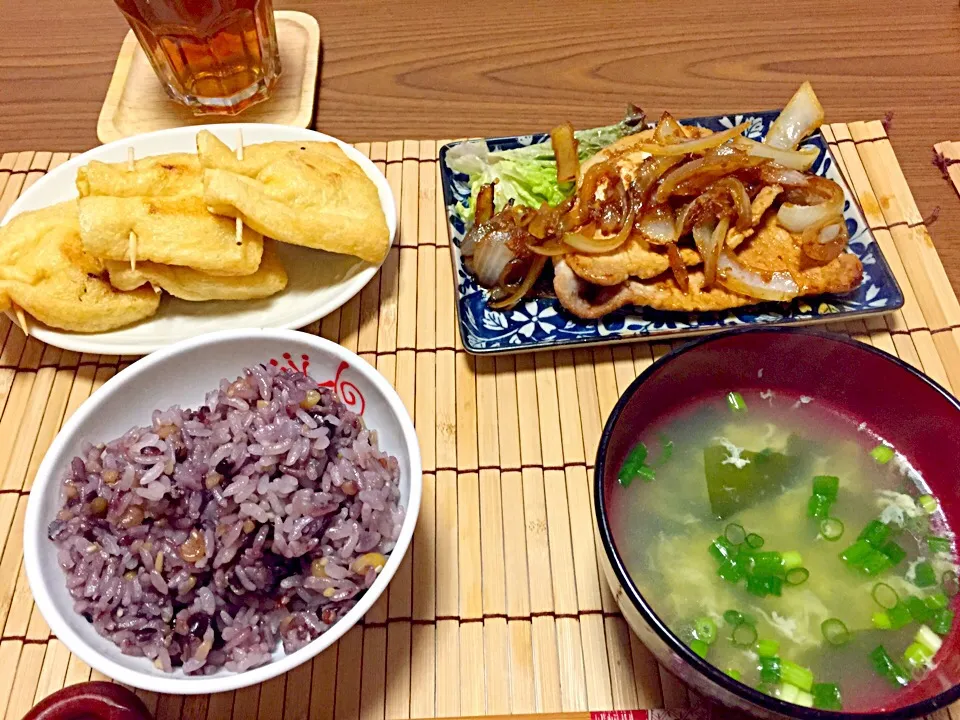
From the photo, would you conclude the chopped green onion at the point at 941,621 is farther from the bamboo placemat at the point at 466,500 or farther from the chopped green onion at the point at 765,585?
the bamboo placemat at the point at 466,500

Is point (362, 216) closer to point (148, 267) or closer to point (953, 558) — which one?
point (148, 267)

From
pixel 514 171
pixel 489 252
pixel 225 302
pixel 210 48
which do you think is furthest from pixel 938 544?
pixel 210 48

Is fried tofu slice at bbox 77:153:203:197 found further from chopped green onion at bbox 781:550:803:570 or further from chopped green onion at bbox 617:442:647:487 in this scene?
chopped green onion at bbox 781:550:803:570

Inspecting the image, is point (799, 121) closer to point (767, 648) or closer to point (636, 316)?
point (636, 316)

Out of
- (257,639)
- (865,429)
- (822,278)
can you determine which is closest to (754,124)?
(822,278)

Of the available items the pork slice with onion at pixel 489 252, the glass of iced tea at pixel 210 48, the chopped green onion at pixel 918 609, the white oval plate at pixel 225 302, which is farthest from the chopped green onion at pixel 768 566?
the glass of iced tea at pixel 210 48
